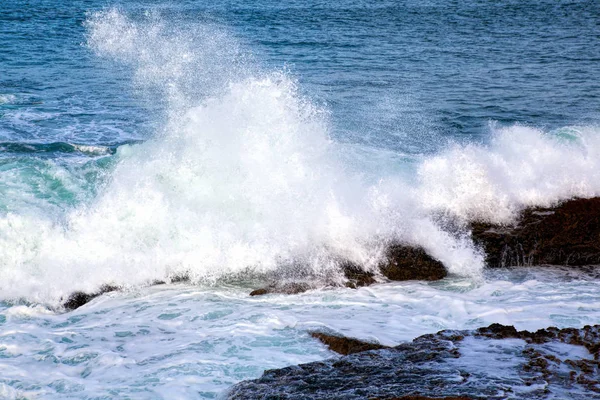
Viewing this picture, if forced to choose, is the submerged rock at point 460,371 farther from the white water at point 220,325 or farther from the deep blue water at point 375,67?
the deep blue water at point 375,67

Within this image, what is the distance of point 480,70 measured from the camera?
65.2 ft

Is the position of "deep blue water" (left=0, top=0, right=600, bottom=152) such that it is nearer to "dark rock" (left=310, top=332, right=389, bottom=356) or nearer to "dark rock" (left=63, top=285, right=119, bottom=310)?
"dark rock" (left=63, top=285, right=119, bottom=310)

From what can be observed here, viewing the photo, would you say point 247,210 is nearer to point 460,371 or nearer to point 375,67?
point 460,371

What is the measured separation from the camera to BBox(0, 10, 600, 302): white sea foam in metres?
8.20

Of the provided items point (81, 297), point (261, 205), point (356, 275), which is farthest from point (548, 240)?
point (81, 297)

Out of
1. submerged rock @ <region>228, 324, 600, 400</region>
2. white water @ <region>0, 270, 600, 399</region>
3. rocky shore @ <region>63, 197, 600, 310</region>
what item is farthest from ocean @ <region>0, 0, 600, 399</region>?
submerged rock @ <region>228, 324, 600, 400</region>

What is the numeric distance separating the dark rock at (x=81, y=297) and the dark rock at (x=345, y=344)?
9.01 feet

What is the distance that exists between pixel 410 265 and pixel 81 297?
351cm

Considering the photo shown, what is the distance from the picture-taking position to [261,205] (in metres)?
9.13

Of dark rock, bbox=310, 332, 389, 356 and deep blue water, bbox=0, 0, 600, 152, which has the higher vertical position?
deep blue water, bbox=0, 0, 600, 152

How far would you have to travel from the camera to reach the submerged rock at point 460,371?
181 inches

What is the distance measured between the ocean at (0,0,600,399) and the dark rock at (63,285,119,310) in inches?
3.0

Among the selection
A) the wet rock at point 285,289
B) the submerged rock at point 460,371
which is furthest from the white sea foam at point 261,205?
the submerged rock at point 460,371

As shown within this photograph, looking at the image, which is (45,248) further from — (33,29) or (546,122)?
(33,29)
